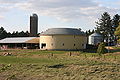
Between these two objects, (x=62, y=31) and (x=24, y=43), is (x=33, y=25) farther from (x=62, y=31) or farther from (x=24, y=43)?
(x=62, y=31)

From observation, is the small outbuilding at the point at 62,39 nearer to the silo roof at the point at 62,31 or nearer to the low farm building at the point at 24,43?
the silo roof at the point at 62,31

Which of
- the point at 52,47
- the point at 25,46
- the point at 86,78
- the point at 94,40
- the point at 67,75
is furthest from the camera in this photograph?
the point at 94,40

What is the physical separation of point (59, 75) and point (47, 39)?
51.0m

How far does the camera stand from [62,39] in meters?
68.2

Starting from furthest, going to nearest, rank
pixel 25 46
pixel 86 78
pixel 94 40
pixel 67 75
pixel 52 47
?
pixel 94 40, pixel 25 46, pixel 52 47, pixel 67 75, pixel 86 78

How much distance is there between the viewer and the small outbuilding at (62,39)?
67938 millimetres

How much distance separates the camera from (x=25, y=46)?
76.9 meters

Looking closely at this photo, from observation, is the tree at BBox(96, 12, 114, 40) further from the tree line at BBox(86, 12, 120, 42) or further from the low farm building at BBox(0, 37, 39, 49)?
the low farm building at BBox(0, 37, 39, 49)

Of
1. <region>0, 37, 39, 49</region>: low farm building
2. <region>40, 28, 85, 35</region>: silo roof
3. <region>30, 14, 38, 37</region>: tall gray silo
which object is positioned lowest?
<region>0, 37, 39, 49</region>: low farm building

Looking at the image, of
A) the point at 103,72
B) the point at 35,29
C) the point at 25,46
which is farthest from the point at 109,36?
the point at 103,72

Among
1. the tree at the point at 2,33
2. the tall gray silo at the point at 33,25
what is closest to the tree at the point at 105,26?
the tall gray silo at the point at 33,25

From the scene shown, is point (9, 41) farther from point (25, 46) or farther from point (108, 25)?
point (108, 25)

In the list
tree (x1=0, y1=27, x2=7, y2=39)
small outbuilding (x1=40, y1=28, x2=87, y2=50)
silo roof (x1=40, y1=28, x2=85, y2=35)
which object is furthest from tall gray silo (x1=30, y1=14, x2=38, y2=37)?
small outbuilding (x1=40, y1=28, x2=87, y2=50)

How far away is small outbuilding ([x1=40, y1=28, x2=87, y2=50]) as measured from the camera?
67.9m
